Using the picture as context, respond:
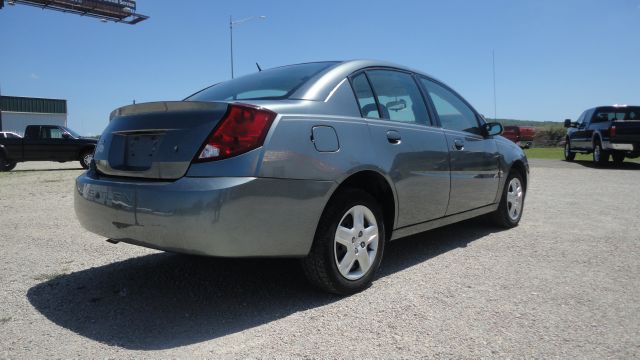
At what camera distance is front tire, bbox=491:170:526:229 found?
17.2 ft

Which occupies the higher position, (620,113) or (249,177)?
(620,113)

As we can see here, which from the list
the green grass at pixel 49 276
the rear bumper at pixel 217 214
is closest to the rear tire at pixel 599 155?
the rear bumper at pixel 217 214

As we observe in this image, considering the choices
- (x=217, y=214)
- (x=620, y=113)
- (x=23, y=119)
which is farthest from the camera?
(x=23, y=119)

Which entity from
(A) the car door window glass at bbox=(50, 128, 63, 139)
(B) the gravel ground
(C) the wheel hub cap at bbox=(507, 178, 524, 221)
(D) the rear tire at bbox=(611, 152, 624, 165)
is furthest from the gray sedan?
(A) the car door window glass at bbox=(50, 128, 63, 139)

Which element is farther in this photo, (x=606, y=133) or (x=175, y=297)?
(x=606, y=133)

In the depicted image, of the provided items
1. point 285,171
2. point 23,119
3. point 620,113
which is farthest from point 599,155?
point 23,119

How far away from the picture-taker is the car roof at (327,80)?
3039mm

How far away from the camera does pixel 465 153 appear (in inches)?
170

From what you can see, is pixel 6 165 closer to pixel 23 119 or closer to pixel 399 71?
pixel 399 71

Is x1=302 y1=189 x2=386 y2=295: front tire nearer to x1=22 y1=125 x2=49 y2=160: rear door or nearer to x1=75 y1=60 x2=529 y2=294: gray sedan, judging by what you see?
x1=75 y1=60 x2=529 y2=294: gray sedan

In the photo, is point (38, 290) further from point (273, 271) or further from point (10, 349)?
point (273, 271)

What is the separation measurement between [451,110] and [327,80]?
1.76 meters

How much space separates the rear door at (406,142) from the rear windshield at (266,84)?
0.37 meters

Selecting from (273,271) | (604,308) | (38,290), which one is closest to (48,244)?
(38,290)
